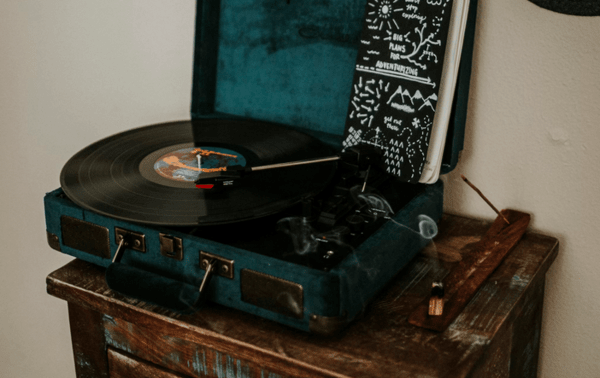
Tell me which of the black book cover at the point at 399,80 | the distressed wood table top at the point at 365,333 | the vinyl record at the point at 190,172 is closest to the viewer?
the distressed wood table top at the point at 365,333

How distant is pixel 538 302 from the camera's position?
1.14 m

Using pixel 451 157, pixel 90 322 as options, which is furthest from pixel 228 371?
pixel 451 157

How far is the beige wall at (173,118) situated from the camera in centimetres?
110

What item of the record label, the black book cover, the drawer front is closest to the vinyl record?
the record label

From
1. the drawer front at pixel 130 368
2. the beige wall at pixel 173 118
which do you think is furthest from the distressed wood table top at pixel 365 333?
the beige wall at pixel 173 118

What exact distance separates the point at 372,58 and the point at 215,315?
55 cm

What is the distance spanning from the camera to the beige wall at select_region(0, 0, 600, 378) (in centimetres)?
110

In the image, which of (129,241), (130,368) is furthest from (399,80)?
(130,368)

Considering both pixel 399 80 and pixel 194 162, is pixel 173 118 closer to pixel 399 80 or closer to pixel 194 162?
pixel 194 162

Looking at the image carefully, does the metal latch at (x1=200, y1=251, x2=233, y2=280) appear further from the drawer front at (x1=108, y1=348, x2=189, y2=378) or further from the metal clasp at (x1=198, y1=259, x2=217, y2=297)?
the drawer front at (x1=108, y1=348, x2=189, y2=378)

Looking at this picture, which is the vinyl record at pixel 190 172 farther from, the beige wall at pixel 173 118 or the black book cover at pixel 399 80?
the beige wall at pixel 173 118

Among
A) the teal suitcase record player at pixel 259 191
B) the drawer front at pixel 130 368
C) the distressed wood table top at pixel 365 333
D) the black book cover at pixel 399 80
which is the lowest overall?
the drawer front at pixel 130 368

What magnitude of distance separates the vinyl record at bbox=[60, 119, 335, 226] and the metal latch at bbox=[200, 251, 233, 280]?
0.05 meters

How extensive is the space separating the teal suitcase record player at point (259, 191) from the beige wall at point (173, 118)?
0.34 feet
